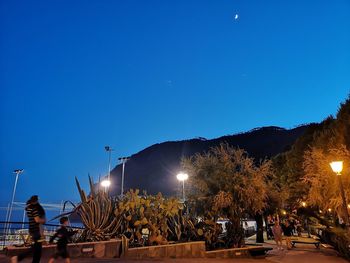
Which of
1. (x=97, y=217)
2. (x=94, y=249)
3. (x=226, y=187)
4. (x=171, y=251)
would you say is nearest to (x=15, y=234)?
(x=97, y=217)

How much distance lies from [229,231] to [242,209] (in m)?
1.45

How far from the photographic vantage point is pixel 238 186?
16938mm

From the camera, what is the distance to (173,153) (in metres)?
142

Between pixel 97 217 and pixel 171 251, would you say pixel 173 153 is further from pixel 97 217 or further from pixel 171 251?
pixel 97 217

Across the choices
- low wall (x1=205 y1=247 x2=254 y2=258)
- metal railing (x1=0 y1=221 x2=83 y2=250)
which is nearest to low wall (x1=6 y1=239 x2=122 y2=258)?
metal railing (x1=0 y1=221 x2=83 y2=250)

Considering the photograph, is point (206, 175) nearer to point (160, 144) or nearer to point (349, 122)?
point (349, 122)

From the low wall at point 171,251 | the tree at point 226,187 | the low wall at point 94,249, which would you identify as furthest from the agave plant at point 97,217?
the tree at point 226,187

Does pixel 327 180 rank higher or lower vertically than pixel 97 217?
higher

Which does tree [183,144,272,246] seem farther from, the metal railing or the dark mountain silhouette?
the dark mountain silhouette

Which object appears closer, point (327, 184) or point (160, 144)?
point (327, 184)

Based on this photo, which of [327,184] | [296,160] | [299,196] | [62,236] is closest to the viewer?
[62,236]

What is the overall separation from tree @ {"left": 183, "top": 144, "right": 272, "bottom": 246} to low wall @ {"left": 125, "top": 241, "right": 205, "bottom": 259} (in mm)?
2947

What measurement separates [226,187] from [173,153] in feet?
411

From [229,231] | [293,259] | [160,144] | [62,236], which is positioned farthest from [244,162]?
[160,144]
